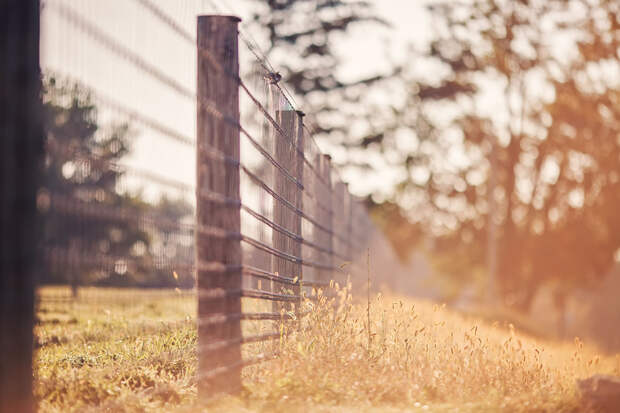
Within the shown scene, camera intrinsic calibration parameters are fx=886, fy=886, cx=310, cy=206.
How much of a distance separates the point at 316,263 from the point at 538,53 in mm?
25812

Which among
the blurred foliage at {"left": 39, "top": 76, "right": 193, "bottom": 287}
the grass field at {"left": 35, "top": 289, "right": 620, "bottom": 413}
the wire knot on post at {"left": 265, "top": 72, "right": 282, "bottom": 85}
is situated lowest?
the grass field at {"left": 35, "top": 289, "right": 620, "bottom": 413}

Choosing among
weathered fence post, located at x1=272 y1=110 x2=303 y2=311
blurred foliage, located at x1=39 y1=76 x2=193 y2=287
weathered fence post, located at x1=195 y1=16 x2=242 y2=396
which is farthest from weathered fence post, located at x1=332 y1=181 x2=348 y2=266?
blurred foliage, located at x1=39 y1=76 x2=193 y2=287

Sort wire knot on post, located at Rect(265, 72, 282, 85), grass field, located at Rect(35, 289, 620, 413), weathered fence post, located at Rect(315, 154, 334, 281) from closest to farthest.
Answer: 1. grass field, located at Rect(35, 289, 620, 413)
2. wire knot on post, located at Rect(265, 72, 282, 85)
3. weathered fence post, located at Rect(315, 154, 334, 281)

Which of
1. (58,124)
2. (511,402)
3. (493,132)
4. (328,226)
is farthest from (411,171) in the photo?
(58,124)

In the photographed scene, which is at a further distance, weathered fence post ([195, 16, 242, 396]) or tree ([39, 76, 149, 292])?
weathered fence post ([195, 16, 242, 396])

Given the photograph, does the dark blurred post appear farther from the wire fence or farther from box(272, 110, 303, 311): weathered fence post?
box(272, 110, 303, 311): weathered fence post

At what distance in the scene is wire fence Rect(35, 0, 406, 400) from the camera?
3543mm

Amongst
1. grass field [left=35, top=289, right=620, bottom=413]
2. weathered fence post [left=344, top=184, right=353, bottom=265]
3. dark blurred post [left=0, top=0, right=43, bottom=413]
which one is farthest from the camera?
weathered fence post [left=344, top=184, right=353, bottom=265]

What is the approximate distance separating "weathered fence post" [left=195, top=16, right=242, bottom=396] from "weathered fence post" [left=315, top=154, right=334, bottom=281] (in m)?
4.25

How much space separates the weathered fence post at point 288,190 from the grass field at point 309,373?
0.50m

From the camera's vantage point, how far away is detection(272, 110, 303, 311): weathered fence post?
22.3 ft

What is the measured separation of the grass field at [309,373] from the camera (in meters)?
4.94

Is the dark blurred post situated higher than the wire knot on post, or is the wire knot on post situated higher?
the wire knot on post

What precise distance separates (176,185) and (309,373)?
189 centimetres
